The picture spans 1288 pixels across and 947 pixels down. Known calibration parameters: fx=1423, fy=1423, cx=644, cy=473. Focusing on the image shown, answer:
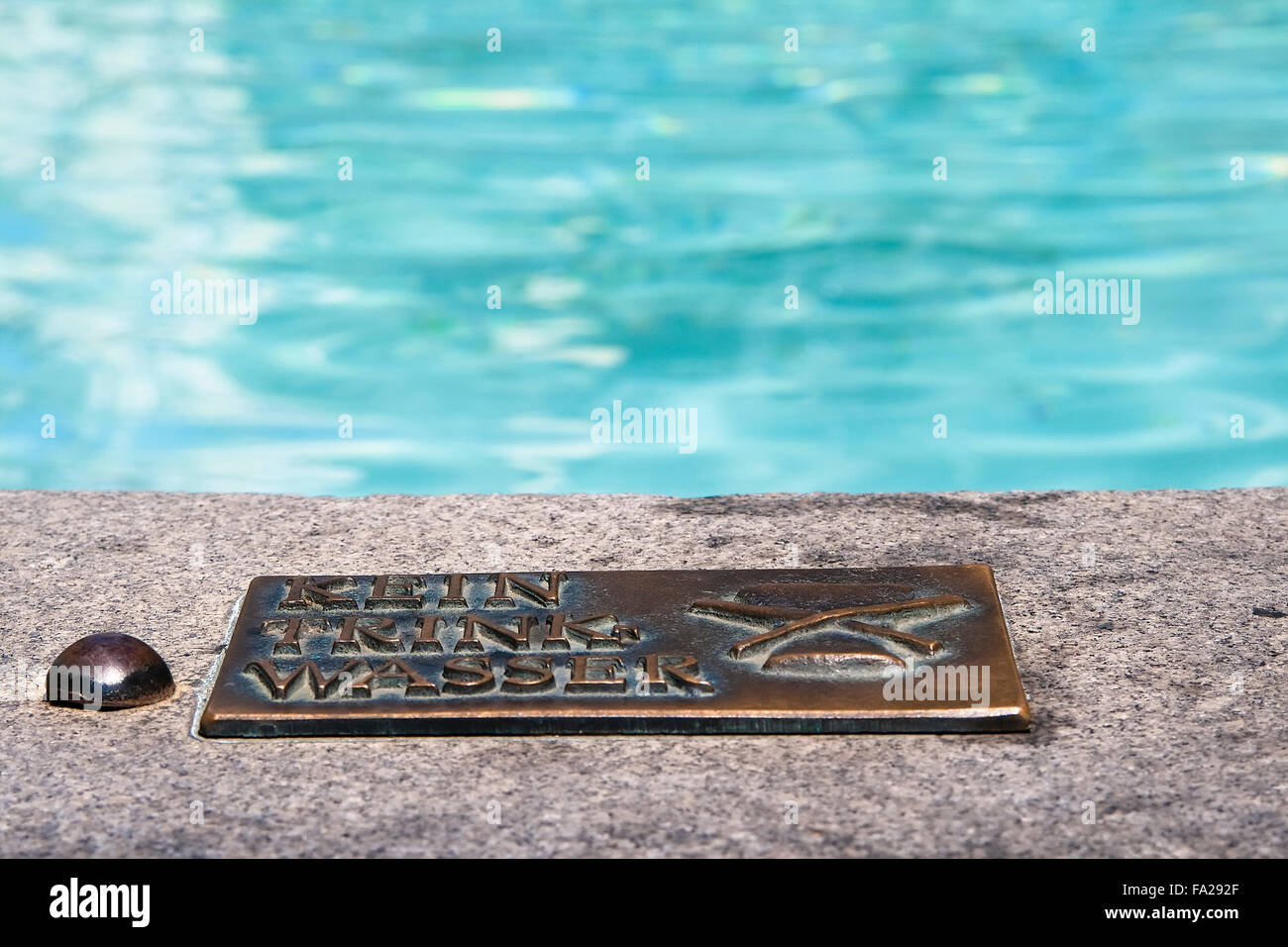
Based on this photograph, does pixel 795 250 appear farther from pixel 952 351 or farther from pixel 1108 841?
pixel 1108 841

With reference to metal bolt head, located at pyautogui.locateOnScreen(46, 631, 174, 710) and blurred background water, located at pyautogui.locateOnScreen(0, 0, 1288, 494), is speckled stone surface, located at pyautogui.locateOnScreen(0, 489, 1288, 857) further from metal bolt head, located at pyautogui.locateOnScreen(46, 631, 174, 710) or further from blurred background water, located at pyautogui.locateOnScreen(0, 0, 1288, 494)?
blurred background water, located at pyautogui.locateOnScreen(0, 0, 1288, 494)

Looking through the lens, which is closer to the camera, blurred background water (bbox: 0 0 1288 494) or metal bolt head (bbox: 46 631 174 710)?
metal bolt head (bbox: 46 631 174 710)

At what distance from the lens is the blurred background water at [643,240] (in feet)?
21.8

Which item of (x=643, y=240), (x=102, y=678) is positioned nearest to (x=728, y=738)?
(x=102, y=678)

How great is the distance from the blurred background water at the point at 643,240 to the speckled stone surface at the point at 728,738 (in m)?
2.72

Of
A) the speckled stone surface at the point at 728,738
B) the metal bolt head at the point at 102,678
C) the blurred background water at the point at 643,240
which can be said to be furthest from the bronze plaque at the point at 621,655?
the blurred background water at the point at 643,240

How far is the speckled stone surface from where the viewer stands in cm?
235

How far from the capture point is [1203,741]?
2.60 meters

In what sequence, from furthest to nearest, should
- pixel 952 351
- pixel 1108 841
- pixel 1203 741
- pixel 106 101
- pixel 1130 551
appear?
pixel 106 101 → pixel 952 351 → pixel 1130 551 → pixel 1203 741 → pixel 1108 841

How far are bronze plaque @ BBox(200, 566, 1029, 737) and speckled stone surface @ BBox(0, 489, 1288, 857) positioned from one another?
54mm

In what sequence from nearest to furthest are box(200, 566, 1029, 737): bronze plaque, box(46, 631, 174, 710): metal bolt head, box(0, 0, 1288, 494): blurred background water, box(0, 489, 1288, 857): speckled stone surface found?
box(0, 489, 1288, 857): speckled stone surface → box(200, 566, 1029, 737): bronze plaque → box(46, 631, 174, 710): metal bolt head → box(0, 0, 1288, 494): blurred background water

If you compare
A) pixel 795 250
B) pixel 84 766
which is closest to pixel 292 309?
pixel 795 250

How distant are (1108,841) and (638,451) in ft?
15.0

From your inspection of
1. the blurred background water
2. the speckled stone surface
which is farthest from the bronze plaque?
the blurred background water
